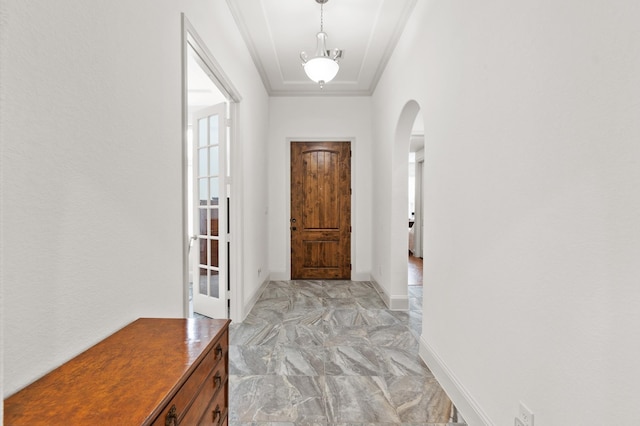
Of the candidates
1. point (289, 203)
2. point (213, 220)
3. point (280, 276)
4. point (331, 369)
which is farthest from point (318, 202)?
point (331, 369)

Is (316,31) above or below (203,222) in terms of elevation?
above

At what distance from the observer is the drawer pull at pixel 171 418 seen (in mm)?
860

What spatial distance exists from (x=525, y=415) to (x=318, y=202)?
4212mm

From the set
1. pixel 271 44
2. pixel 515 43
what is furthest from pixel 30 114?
pixel 271 44

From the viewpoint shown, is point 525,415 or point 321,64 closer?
point 525,415

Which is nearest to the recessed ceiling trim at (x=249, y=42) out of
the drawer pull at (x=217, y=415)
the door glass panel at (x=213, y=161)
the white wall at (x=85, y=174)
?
the door glass panel at (x=213, y=161)

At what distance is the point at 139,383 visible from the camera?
2.84 ft

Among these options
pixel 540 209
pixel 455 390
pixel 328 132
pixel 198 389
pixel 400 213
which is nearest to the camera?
pixel 198 389

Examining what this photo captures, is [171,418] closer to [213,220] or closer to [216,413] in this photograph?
[216,413]

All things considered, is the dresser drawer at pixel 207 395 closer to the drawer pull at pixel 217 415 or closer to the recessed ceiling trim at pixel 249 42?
the drawer pull at pixel 217 415

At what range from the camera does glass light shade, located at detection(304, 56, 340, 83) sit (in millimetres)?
3074

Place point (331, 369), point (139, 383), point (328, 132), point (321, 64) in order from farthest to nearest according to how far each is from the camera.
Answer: point (328, 132) < point (321, 64) < point (331, 369) < point (139, 383)

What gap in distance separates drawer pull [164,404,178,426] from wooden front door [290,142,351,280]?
14.6 ft

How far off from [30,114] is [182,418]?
3.09ft
